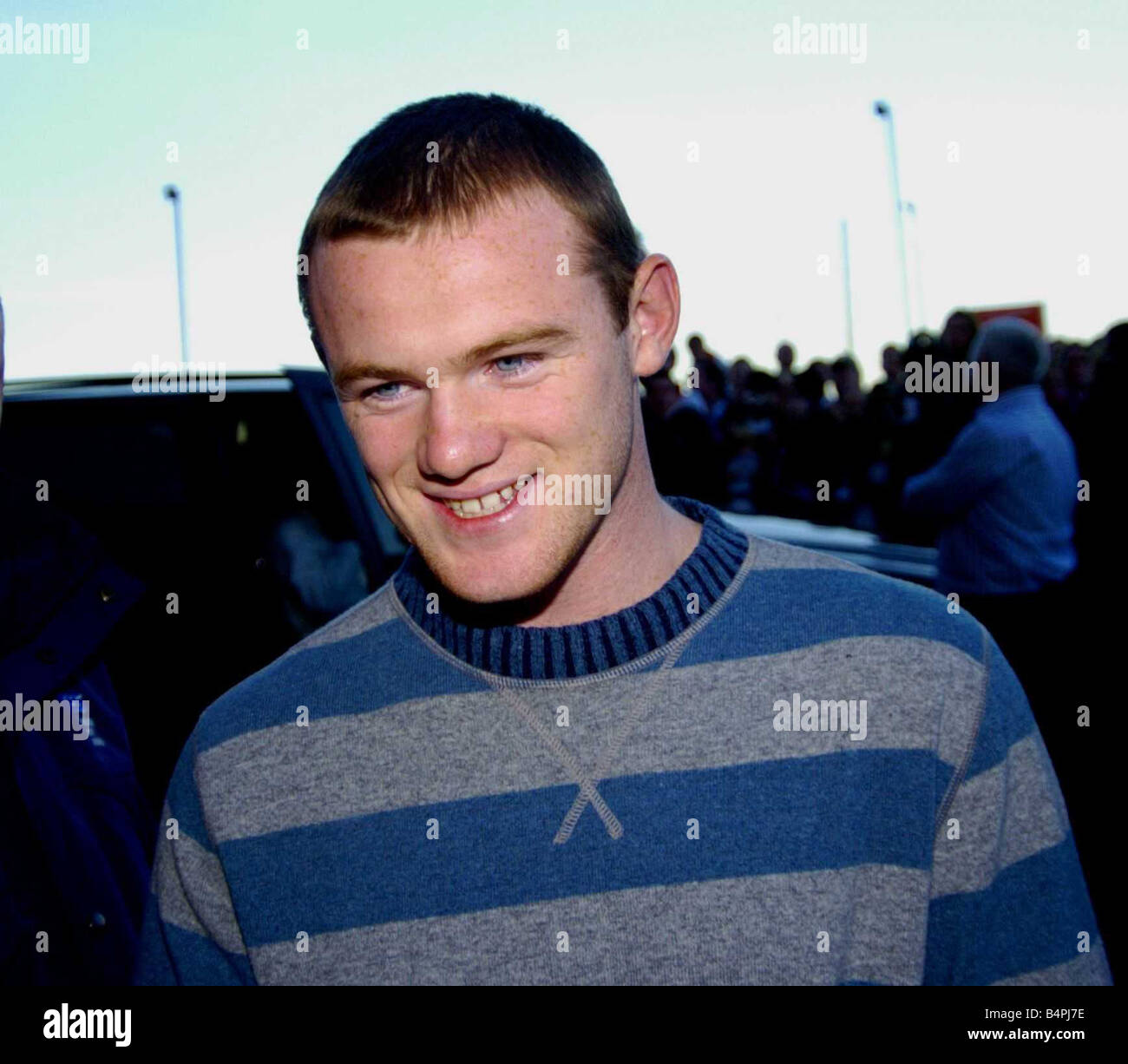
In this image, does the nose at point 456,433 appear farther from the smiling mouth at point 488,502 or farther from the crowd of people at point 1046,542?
the crowd of people at point 1046,542

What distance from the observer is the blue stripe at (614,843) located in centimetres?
159

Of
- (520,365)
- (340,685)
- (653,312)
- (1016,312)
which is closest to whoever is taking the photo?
(520,365)

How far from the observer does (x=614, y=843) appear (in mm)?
1596

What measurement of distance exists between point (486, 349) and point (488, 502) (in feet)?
0.66

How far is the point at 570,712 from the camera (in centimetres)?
169

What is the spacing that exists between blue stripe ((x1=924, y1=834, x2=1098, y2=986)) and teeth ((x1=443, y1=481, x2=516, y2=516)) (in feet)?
2.45

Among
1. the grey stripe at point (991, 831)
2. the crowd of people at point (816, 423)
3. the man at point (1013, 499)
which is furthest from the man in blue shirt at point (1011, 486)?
the crowd of people at point (816, 423)

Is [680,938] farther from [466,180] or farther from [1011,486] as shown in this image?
[1011,486]

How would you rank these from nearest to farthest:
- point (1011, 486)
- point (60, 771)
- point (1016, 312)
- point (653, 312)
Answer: point (653, 312) < point (60, 771) < point (1011, 486) < point (1016, 312)

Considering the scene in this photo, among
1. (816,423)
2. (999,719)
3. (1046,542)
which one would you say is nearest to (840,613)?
(999,719)

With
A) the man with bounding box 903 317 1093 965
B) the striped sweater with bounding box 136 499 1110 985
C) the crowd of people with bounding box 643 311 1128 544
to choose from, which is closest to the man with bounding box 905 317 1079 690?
the man with bounding box 903 317 1093 965
